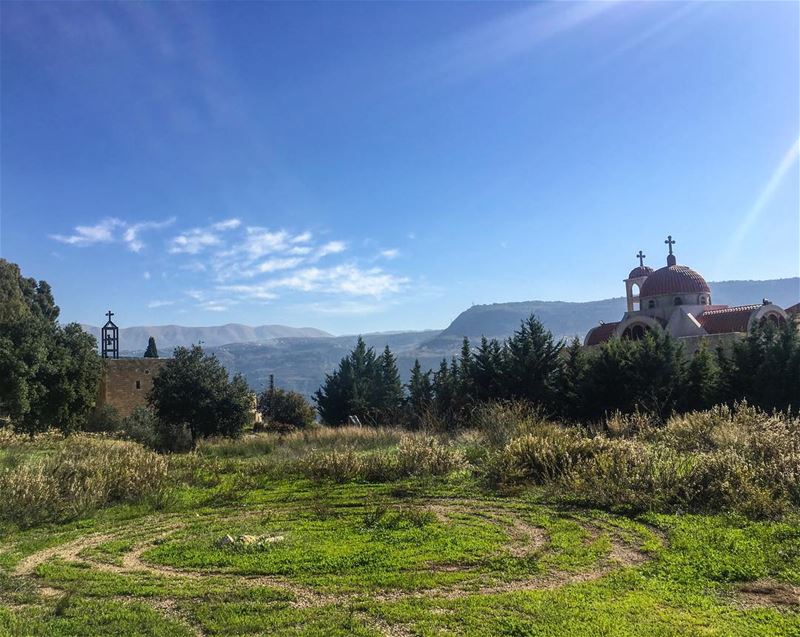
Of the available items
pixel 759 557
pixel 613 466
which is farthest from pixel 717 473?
pixel 759 557

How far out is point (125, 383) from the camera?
111 feet

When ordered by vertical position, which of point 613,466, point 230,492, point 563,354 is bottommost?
point 230,492

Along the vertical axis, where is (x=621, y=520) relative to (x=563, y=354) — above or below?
below

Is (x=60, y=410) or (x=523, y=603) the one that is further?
(x=60, y=410)

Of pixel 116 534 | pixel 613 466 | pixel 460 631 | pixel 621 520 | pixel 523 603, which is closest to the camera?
pixel 460 631

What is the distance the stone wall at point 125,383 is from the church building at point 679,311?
24.6 meters

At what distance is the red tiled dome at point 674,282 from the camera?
33438 mm

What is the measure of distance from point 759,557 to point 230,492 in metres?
7.60

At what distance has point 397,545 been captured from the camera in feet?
20.5

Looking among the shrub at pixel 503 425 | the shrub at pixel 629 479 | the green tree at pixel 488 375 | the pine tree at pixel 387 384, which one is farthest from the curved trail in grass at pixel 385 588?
the pine tree at pixel 387 384

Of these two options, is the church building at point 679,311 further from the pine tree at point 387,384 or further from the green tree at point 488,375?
the pine tree at point 387,384

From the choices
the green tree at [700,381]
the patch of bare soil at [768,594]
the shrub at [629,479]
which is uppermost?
the green tree at [700,381]

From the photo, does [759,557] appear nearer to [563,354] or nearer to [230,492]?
[230,492]

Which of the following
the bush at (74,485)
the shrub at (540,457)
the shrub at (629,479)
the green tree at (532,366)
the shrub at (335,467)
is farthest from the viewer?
the green tree at (532,366)
